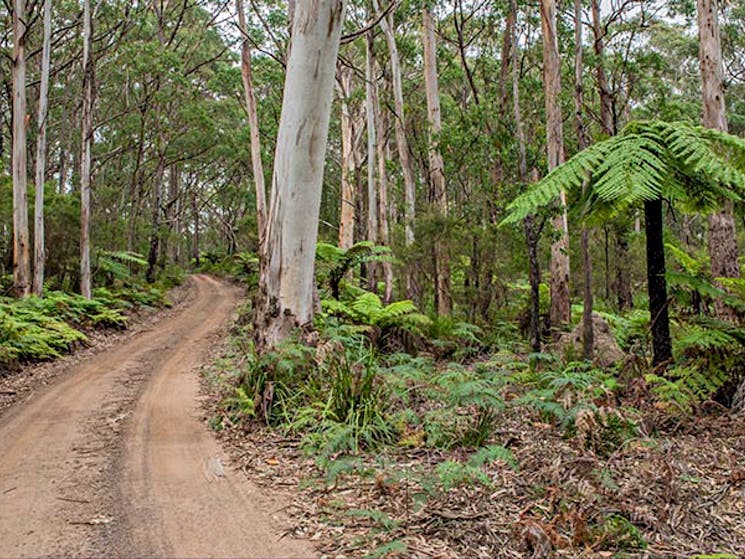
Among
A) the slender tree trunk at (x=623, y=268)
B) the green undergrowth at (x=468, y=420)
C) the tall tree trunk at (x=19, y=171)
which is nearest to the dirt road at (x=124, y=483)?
the green undergrowth at (x=468, y=420)

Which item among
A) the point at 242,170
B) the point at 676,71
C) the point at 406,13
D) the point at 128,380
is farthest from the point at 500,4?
the point at 242,170

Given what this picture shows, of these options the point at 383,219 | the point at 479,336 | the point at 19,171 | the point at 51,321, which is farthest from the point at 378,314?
the point at 19,171

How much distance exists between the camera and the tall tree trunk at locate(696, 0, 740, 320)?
884cm

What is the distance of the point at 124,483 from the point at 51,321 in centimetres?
878

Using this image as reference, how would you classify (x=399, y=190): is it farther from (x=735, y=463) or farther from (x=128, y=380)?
(x=735, y=463)

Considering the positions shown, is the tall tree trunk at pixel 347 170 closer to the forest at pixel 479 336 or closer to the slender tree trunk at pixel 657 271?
the forest at pixel 479 336

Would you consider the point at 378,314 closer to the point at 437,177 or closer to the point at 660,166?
the point at 437,177

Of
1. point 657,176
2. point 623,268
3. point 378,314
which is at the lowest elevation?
point 378,314

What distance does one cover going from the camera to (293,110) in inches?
263

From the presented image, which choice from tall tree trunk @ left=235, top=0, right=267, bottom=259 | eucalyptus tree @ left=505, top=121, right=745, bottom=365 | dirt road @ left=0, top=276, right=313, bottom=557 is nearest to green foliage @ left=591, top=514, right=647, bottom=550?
dirt road @ left=0, top=276, right=313, bottom=557

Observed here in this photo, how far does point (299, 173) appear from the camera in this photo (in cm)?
671

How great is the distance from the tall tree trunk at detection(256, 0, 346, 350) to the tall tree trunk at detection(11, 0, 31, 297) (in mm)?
9185

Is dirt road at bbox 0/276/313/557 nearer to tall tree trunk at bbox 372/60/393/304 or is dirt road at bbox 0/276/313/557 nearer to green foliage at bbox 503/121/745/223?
green foliage at bbox 503/121/745/223

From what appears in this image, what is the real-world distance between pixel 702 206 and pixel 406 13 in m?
13.3
